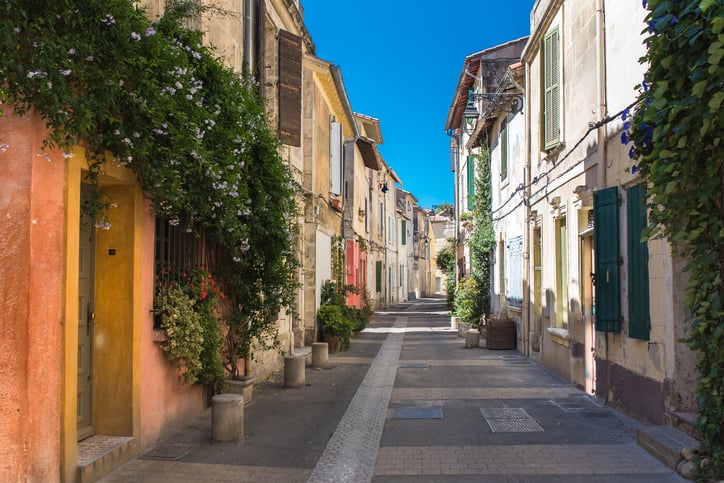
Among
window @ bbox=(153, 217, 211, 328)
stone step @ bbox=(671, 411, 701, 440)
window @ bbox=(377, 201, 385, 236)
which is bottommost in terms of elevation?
stone step @ bbox=(671, 411, 701, 440)

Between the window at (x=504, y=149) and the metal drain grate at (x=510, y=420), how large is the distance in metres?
8.65

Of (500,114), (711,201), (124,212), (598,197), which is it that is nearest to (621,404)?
(598,197)

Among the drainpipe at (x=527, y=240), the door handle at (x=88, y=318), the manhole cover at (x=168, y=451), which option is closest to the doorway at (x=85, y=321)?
the door handle at (x=88, y=318)

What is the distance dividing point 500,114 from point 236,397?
11.7 m

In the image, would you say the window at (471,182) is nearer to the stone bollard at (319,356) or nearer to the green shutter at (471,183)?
the green shutter at (471,183)

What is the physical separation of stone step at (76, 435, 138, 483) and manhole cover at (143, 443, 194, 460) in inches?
6.7

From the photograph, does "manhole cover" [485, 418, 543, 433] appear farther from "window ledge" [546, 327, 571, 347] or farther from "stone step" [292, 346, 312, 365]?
"stone step" [292, 346, 312, 365]

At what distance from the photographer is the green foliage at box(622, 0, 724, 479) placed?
4.57m

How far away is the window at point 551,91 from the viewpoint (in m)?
10.5

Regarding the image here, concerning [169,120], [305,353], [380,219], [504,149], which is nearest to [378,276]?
[380,219]

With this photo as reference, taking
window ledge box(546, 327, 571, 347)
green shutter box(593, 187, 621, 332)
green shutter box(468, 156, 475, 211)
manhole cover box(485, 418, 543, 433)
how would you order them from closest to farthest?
manhole cover box(485, 418, 543, 433) → green shutter box(593, 187, 621, 332) → window ledge box(546, 327, 571, 347) → green shutter box(468, 156, 475, 211)

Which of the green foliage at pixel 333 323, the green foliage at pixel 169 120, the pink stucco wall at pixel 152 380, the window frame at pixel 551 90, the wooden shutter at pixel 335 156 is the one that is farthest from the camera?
the wooden shutter at pixel 335 156

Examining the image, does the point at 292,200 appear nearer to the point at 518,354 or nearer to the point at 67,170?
the point at 67,170

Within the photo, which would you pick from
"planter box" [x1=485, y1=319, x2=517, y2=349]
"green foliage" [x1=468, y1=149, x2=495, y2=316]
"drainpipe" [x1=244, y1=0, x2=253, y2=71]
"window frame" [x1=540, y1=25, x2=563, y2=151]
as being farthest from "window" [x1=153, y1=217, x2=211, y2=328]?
"green foliage" [x1=468, y1=149, x2=495, y2=316]
